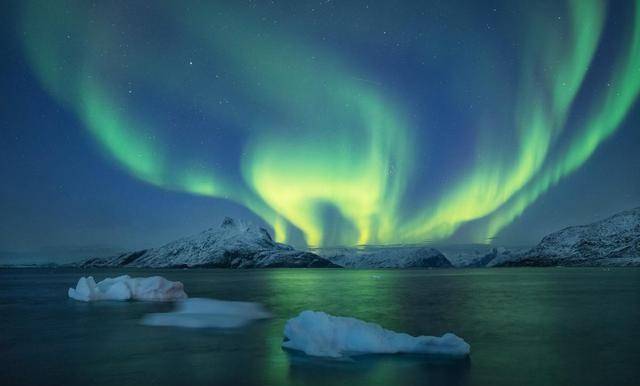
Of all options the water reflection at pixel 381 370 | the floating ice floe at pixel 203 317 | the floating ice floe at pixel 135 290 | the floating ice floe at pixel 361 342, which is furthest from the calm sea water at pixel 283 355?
the floating ice floe at pixel 135 290

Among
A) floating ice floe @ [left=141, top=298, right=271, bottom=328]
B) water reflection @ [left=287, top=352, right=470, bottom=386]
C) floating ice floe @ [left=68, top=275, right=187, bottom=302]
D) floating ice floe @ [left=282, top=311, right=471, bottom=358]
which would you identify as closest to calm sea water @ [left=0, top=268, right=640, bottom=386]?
water reflection @ [left=287, top=352, right=470, bottom=386]

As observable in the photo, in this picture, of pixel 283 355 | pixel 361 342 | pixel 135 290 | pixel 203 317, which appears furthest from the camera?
pixel 135 290

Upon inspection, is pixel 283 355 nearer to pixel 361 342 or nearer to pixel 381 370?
pixel 361 342

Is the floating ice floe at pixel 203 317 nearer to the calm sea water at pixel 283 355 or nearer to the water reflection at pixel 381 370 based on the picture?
the calm sea water at pixel 283 355

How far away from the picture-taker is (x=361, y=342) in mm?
22406

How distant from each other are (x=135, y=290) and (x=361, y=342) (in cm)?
4343

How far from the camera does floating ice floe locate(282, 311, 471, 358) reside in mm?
22391

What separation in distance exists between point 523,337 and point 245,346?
55.5ft

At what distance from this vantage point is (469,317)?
1729 inches

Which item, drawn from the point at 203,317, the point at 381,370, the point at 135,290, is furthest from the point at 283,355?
the point at 135,290

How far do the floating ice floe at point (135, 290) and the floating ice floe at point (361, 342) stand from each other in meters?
38.8

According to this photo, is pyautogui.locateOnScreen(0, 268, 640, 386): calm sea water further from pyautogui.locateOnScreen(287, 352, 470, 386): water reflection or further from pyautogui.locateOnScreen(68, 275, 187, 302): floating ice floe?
pyautogui.locateOnScreen(68, 275, 187, 302): floating ice floe

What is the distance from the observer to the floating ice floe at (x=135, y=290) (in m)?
58.0

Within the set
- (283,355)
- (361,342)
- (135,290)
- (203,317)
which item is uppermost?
(135,290)
